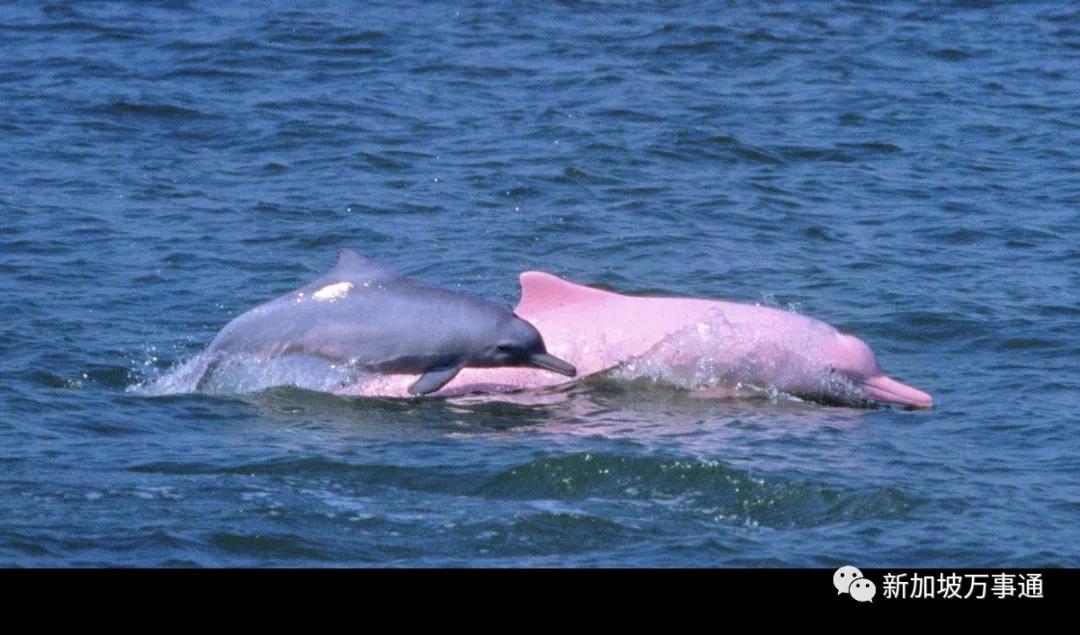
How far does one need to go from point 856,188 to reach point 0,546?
12.5m

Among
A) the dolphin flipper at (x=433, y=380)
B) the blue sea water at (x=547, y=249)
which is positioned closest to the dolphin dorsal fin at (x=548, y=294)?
the blue sea water at (x=547, y=249)

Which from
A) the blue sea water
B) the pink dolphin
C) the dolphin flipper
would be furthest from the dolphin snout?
the dolphin flipper

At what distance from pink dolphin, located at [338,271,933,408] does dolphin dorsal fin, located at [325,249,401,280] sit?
1029 millimetres

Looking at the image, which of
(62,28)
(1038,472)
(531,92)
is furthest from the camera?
(62,28)

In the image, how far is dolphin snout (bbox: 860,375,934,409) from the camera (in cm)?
1287

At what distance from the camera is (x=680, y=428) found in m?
12.2

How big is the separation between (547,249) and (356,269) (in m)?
5.25

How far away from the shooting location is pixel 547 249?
17594mm

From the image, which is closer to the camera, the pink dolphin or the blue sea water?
the blue sea water

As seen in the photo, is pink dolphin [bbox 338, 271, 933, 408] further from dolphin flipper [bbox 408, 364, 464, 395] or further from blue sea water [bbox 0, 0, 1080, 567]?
dolphin flipper [bbox 408, 364, 464, 395]

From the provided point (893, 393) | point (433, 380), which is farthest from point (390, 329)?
point (893, 393)
